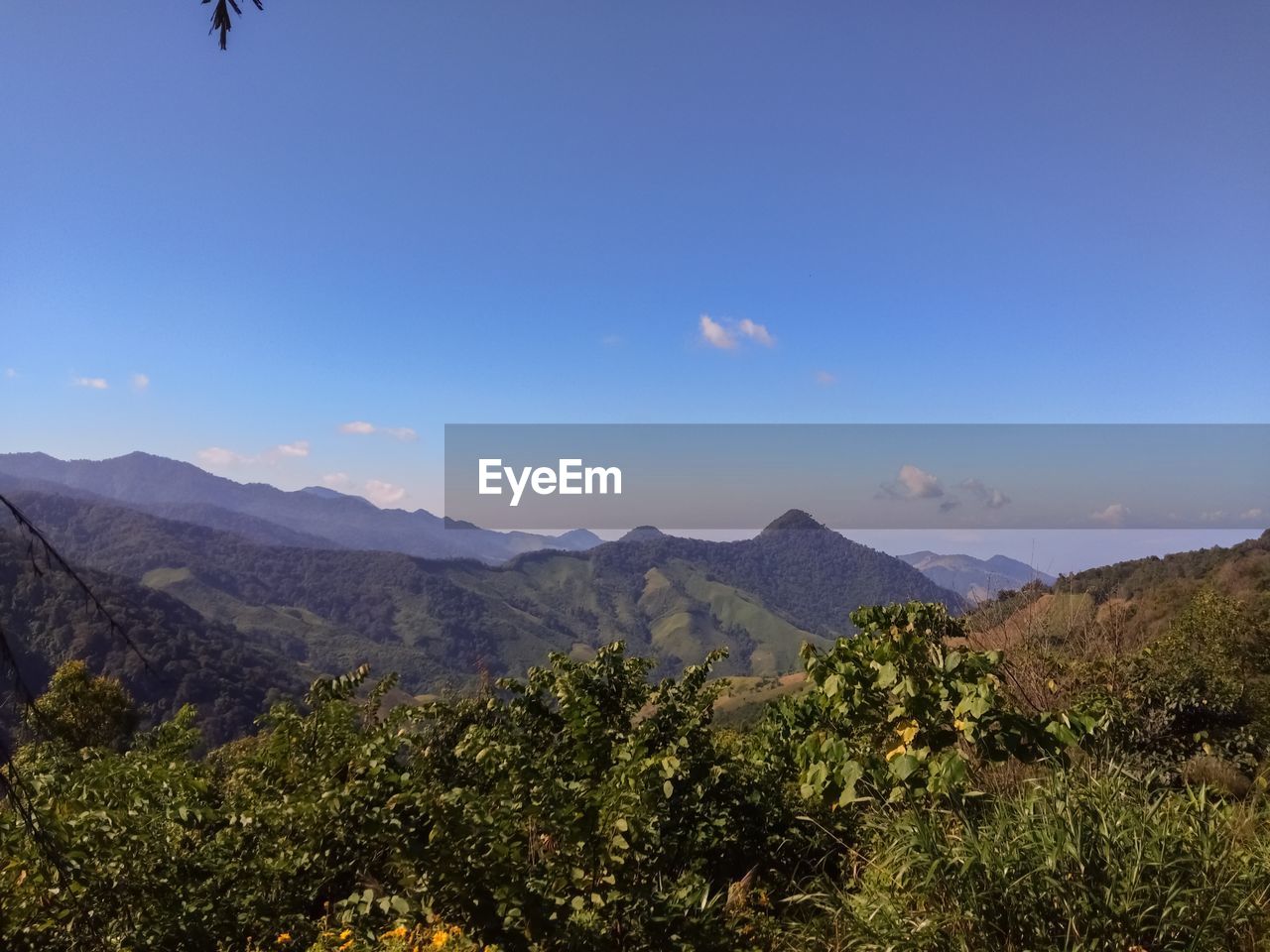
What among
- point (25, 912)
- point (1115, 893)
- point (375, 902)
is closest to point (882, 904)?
point (1115, 893)

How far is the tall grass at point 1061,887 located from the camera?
3.76 meters

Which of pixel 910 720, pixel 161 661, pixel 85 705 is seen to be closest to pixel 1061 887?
pixel 910 720

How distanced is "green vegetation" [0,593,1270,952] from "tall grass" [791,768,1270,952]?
0.05 ft

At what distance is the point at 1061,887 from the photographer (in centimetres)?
383

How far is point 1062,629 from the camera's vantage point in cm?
1348

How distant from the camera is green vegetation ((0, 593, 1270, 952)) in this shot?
3803mm

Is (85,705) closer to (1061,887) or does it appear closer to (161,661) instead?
(1061,887)

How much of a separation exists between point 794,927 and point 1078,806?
6.39 feet

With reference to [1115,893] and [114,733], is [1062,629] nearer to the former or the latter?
[1115,893]

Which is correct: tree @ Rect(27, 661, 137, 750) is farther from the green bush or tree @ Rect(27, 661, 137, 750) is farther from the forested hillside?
the forested hillside

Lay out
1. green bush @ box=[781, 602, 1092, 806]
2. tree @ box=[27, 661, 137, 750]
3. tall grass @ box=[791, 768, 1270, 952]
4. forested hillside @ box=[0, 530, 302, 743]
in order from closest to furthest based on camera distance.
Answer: tall grass @ box=[791, 768, 1270, 952] → green bush @ box=[781, 602, 1092, 806] → tree @ box=[27, 661, 137, 750] → forested hillside @ box=[0, 530, 302, 743]

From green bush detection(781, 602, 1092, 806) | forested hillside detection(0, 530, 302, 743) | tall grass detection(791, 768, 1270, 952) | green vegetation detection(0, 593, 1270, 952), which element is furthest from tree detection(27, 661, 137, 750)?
forested hillside detection(0, 530, 302, 743)

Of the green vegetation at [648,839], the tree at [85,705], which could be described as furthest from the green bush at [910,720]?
the tree at [85,705]

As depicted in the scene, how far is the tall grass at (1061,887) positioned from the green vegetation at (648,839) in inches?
0.7
